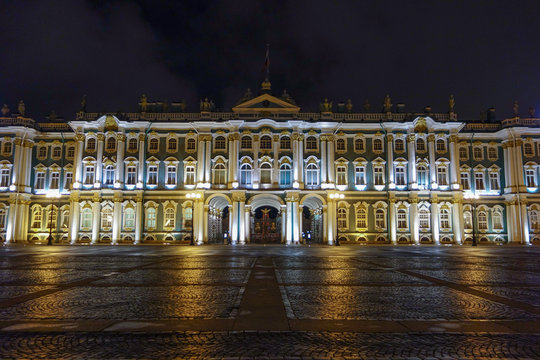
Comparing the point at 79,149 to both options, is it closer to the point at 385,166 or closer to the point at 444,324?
the point at 385,166

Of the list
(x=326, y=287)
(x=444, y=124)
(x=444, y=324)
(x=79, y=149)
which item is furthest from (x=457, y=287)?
(x=79, y=149)

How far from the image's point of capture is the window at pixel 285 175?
49125mm

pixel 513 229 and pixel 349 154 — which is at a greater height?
pixel 349 154

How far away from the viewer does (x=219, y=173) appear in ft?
163

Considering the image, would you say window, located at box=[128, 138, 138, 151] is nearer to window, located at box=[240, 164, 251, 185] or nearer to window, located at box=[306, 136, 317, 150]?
window, located at box=[240, 164, 251, 185]

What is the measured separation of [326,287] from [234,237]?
121 ft

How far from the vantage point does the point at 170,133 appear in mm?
50531

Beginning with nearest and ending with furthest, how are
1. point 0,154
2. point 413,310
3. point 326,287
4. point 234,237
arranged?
1. point 413,310
2. point 326,287
3. point 234,237
4. point 0,154

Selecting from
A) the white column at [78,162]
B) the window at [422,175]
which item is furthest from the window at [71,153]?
the window at [422,175]

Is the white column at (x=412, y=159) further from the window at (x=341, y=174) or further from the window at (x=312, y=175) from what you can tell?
the window at (x=312, y=175)

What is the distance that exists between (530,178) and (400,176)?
15.0 meters

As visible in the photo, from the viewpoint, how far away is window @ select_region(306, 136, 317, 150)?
50.0 meters

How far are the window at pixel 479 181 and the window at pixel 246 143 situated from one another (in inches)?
1037

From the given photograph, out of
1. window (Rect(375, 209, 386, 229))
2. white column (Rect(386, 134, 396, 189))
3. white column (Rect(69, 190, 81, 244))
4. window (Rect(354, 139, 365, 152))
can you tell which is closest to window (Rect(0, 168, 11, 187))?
white column (Rect(69, 190, 81, 244))
